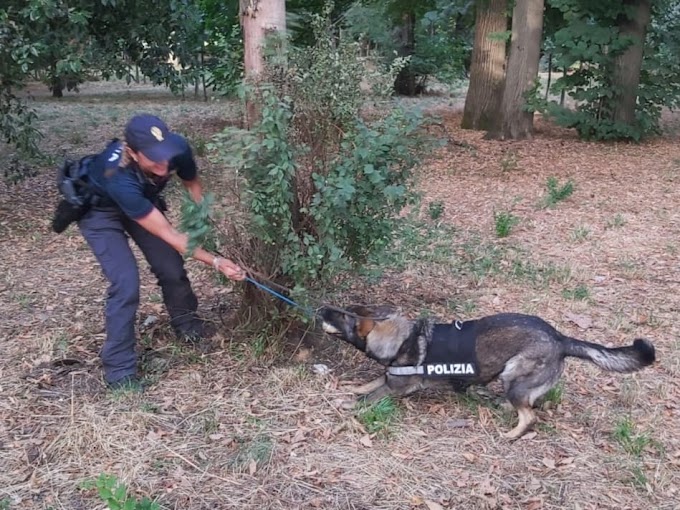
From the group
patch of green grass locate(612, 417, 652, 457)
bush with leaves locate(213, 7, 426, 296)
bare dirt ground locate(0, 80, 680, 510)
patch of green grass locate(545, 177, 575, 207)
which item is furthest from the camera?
patch of green grass locate(545, 177, 575, 207)

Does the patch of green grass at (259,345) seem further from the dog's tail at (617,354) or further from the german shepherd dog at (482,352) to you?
the dog's tail at (617,354)

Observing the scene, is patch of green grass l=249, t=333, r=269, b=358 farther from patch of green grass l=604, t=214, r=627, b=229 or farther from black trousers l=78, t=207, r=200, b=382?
patch of green grass l=604, t=214, r=627, b=229

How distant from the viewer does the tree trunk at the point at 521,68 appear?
40.8ft

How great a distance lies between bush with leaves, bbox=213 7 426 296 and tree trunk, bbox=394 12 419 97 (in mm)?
16892

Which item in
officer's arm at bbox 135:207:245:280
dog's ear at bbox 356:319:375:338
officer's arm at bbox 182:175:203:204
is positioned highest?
officer's arm at bbox 182:175:203:204

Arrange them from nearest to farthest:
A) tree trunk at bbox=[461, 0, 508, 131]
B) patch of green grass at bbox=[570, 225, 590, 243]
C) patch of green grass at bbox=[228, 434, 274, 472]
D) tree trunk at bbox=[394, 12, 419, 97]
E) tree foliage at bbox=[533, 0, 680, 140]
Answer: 1. patch of green grass at bbox=[228, 434, 274, 472]
2. patch of green grass at bbox=[570, 225, 590, 243]
3. tree foliage at bbox=[533, 0, 680, 140]
4. tree trunk at bbox=[461, 0, 508, 131]
5. tree trunk at bbox=[394, 12, 419, 97]

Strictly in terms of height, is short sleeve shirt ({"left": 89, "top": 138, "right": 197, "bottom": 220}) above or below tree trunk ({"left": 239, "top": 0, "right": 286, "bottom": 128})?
below

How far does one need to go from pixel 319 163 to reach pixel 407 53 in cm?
1882

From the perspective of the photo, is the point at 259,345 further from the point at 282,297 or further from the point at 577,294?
the point at 577,294

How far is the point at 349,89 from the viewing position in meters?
4.27

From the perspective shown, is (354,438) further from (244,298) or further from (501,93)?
(501,93)

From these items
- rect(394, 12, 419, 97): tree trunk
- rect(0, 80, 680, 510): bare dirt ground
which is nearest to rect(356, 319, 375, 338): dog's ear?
rect(0, 80, 680, 510): bare dirt ground

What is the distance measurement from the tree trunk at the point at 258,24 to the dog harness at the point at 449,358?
1.83m

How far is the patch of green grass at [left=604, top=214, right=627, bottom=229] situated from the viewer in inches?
322
